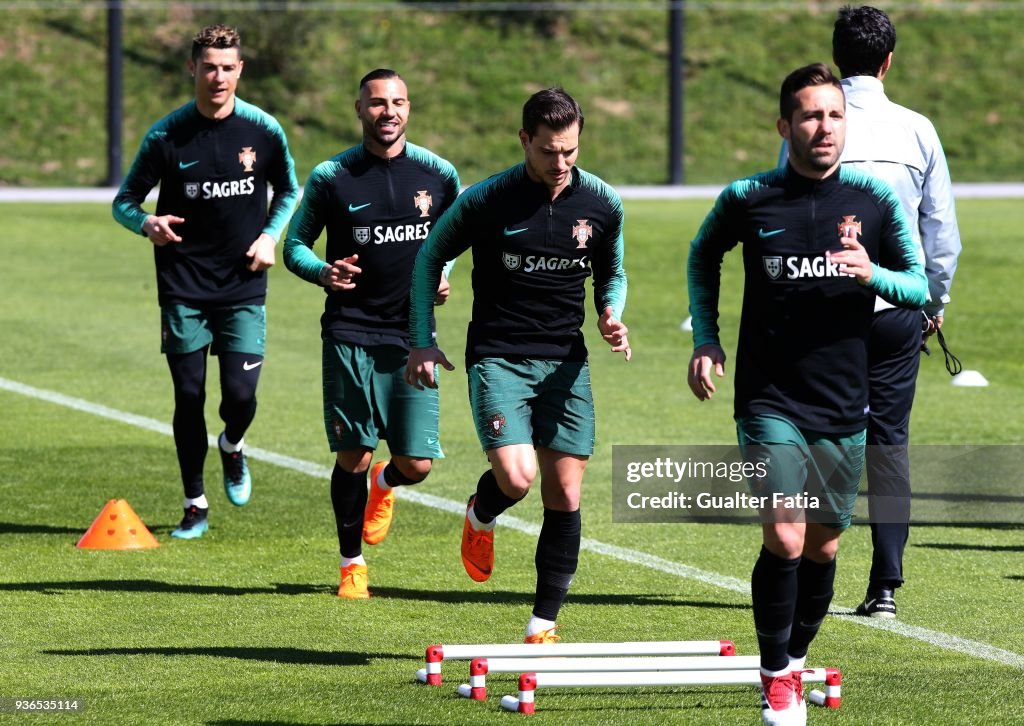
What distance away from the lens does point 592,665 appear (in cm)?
586

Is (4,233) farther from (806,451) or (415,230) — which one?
(806,451)

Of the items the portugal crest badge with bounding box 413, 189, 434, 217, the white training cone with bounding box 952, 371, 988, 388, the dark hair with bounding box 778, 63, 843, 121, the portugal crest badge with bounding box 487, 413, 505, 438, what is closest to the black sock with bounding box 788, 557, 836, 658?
the portugal crest badge with bounding box 487, 413, 505, 438

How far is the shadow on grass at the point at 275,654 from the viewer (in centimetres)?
665

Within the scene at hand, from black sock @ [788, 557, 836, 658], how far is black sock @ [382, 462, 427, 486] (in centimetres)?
239

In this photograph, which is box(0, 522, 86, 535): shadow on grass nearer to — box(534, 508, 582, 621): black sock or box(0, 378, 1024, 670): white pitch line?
box(0, 378, 1024, 670): white pitch line

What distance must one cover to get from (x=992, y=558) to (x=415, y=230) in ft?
10.3

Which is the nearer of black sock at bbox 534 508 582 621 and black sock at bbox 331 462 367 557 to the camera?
black sock at bbox 534 508 582 621

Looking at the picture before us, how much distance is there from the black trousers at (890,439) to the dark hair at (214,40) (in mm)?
3356

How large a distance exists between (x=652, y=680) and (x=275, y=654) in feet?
5.31

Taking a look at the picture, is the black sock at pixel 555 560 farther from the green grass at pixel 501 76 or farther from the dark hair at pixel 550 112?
the green grass at pixel 501 76

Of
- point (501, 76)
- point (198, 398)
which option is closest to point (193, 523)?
point (198, 398)

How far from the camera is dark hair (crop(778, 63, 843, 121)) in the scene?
5.61 metres

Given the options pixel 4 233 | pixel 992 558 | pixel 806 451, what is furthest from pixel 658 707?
pixel 4 233

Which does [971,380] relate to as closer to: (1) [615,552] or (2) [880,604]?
(1) [615,552]
